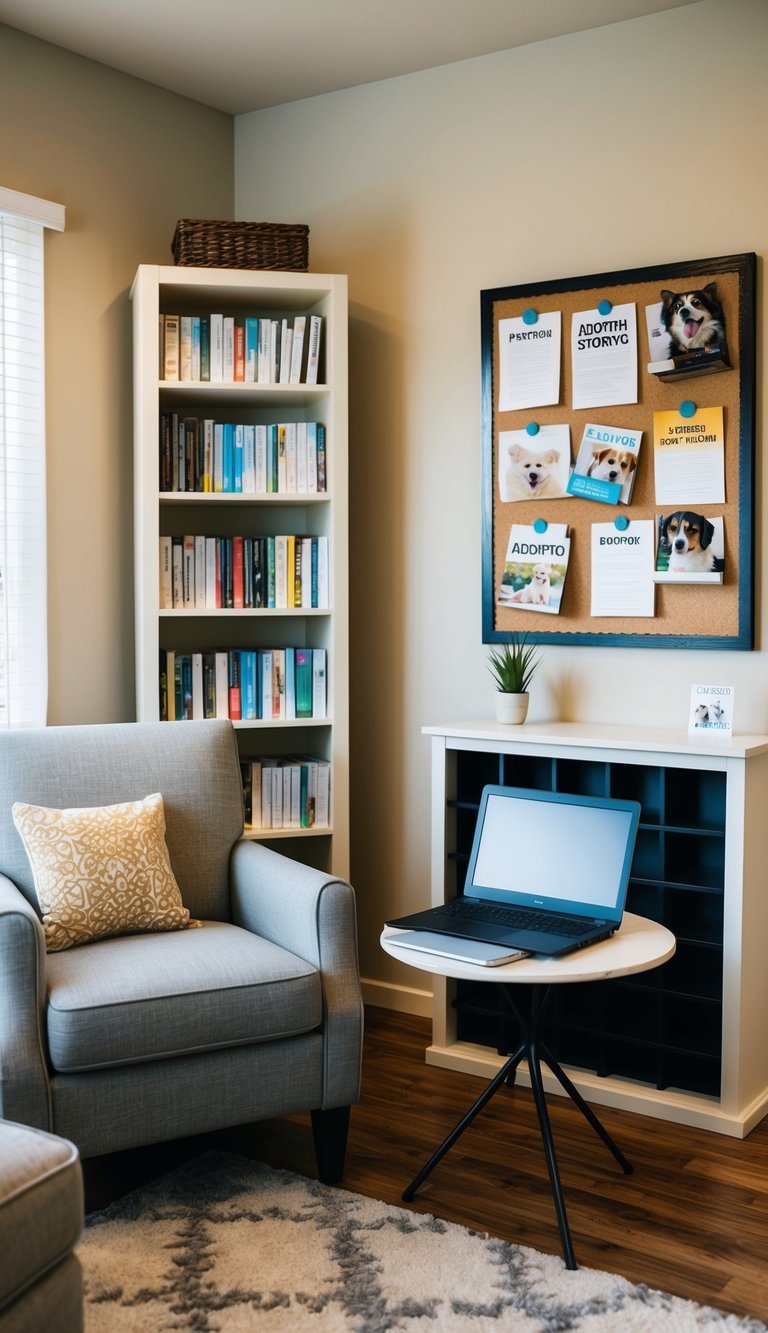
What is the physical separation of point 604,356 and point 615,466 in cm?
29

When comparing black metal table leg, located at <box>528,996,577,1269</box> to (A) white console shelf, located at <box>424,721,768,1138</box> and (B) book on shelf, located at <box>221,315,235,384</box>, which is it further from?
(B) book on shelf, located at <box>221,315,235,384</box>

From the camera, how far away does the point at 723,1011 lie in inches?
105

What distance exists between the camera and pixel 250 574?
335 cm

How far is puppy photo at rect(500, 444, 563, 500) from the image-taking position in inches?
125

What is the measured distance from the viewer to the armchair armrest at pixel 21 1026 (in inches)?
82.7

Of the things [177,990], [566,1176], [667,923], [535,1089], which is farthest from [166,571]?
[566,1176]

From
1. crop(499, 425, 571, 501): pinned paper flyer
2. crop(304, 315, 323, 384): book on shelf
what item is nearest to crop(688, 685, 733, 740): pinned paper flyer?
crop(499, 425, 571, 501): pinned paper flyer

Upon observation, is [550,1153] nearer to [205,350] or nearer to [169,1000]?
[169,1000]

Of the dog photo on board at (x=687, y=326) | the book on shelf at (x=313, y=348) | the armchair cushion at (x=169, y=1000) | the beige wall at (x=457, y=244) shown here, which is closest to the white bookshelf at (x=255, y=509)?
the book on shelf at (x=313, y=348)

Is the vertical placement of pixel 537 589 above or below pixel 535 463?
below

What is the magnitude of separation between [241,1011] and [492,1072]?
0.97 metres

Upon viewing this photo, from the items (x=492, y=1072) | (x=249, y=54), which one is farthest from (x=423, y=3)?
(x=492, y=1072)

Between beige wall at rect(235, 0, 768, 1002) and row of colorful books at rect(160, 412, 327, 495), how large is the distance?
29 cm

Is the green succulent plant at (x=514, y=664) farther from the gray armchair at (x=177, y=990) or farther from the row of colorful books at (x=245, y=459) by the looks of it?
the gray armchair at (x=177, y=990)
